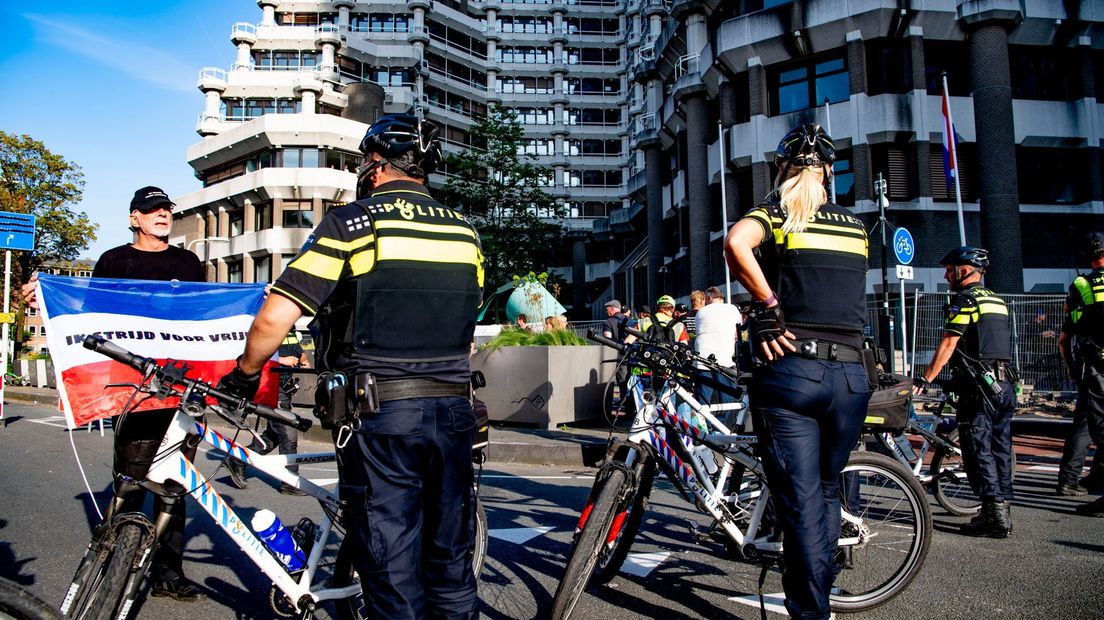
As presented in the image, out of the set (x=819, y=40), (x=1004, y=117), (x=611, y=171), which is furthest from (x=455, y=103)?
(x=1004, y=117)

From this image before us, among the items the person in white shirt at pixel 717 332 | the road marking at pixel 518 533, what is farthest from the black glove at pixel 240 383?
the person in white shirt at pixel 717 332

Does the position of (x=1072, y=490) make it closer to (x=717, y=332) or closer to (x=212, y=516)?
(x=717, y=332)

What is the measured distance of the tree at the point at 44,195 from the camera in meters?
34.1

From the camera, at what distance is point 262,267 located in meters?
45.6

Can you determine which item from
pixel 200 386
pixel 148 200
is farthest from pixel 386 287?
pixel 148 200

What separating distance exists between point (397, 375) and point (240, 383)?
0.71 m

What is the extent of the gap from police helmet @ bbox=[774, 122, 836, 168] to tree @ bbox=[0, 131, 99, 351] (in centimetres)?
3918

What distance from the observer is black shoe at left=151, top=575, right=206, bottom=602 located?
3.71 metres

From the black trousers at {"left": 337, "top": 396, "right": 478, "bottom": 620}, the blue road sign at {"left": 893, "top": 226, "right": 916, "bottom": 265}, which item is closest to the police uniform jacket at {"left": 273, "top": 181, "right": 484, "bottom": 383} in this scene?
the black trousers at {"left": 337, "top": 396, "right": 478, "bottom": 620}

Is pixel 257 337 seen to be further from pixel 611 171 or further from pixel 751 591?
pixel 611 171

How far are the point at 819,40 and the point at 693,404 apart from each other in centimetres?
2399

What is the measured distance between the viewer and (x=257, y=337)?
2.43 m

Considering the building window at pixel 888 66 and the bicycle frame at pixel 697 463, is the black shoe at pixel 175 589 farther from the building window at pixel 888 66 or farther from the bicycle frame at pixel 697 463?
the building window at pixel 888 66

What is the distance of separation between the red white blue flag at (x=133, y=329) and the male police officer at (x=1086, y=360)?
20.8 feet
